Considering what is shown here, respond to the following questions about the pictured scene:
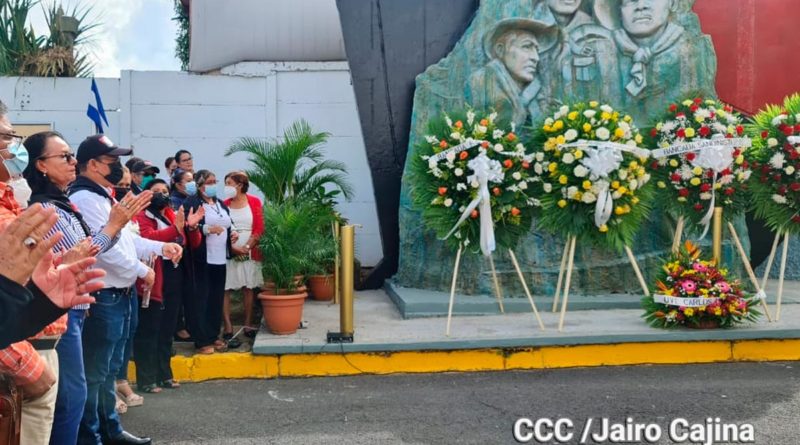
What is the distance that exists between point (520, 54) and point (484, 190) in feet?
7.75

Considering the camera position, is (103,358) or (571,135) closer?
(103,358)

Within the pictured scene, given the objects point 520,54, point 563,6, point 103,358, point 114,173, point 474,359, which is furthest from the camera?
point 563,6

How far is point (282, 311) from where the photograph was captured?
6848 millimetres

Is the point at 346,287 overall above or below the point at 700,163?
below

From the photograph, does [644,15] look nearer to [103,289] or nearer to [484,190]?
[484,190]

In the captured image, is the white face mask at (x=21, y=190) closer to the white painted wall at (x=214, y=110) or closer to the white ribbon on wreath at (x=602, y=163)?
the white ribbon on wreath at (x=602, y=163)

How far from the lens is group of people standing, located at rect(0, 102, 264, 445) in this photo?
3080 millimetres

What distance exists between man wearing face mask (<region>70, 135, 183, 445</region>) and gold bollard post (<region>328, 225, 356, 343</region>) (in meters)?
2.27

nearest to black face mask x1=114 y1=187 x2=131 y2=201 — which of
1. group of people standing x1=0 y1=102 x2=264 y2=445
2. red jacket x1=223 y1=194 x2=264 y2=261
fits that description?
group of people standing x1=0 y1=102 x2=264 y2=445

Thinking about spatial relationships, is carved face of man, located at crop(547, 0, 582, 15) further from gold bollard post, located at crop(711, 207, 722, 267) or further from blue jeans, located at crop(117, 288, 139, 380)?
blue jeans, located at crop(117, 288, 139, 380)

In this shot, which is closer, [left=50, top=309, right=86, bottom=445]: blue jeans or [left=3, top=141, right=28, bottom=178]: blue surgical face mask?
[left=3, top=141, right=28, bottom=178]: blue surgical face mask

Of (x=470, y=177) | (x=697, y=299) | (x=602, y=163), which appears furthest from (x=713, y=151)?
(x=470, y=177)

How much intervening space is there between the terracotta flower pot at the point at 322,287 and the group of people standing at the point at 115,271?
1.80 m

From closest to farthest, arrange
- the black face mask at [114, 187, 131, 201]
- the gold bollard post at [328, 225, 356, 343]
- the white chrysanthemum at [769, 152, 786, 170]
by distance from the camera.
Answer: the black face mask at [114, 187, 131, 201]
the gold bollard post at [328, 225, 356, 343]
the white chrysanthemum at [769, 152, 786, 170]
